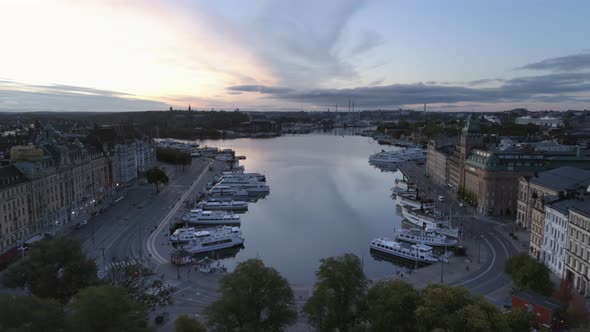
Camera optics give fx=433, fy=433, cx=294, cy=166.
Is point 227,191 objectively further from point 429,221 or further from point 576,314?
point 576,314

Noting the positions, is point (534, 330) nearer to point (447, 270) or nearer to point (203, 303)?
point (447, 270)

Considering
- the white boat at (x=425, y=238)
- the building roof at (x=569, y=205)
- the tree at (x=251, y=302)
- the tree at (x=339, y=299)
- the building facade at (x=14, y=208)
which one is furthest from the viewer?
the white boat at (x=425, y=238)

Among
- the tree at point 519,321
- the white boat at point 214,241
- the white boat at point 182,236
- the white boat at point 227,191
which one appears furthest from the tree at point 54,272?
the white boat at point 227,191

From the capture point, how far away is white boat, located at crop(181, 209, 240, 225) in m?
43.5

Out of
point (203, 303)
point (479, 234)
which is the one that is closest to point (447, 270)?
point (479, 234)

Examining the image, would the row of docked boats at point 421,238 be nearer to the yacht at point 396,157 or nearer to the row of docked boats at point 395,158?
the row of docked boats at point 395,158

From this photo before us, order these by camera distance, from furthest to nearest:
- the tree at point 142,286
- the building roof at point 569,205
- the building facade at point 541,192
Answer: the building facade at point 541,192 < the building roof at point 569,205 < the tree at point 142,286

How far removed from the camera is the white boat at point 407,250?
108 feet

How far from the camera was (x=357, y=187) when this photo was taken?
2618 inches

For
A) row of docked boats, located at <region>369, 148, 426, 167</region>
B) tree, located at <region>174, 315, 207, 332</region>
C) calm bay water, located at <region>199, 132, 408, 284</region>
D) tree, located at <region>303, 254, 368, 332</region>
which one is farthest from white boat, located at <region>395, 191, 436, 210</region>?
row of docked boats, located at <region>369, 148, 426, 167</region>

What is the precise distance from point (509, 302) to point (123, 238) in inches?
1100

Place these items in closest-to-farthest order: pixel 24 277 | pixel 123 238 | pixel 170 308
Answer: pixel 24 277 < pixel 170 308 < pixel 123 238

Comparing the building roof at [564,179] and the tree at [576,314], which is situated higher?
the building roof at [564,179]

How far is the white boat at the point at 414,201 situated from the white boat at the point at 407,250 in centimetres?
1232
